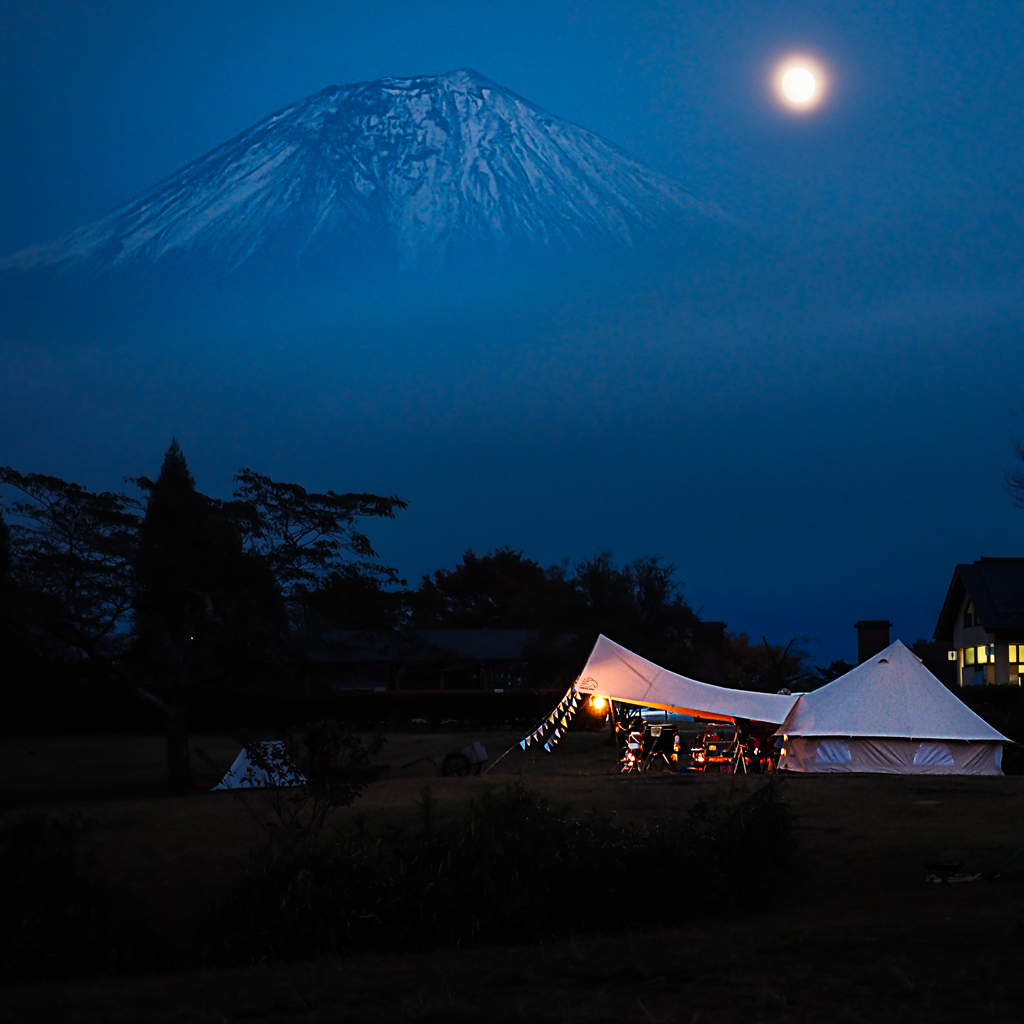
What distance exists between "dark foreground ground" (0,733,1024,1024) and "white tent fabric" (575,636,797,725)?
6772 mm

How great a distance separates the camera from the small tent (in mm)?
22375

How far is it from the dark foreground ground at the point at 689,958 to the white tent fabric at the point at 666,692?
6772 mm

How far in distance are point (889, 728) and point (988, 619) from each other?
19030 millimetres

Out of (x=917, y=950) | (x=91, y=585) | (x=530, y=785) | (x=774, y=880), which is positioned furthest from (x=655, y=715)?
(x=917, y=950)

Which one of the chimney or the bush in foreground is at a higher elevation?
the chimney

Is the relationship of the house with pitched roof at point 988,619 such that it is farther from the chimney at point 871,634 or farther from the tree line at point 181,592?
the tree line at point 181,592

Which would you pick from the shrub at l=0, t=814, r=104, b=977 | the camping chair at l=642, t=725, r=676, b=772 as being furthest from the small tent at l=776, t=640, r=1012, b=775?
the shrub at l=0, t=814, r=104, b=977

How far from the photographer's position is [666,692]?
2448 cm

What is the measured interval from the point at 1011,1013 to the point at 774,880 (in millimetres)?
4935

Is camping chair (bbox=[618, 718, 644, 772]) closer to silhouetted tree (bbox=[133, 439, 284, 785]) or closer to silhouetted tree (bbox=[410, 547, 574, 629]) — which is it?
silhouetted tree (bbox=[133, 439, 284, 785])

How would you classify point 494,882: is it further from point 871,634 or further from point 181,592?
point 871,634

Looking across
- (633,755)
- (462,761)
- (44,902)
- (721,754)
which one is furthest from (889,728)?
(44,902)

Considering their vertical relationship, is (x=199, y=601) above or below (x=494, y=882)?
above

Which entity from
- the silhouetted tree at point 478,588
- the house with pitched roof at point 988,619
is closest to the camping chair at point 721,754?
the house with pitched roof at point 988,619
